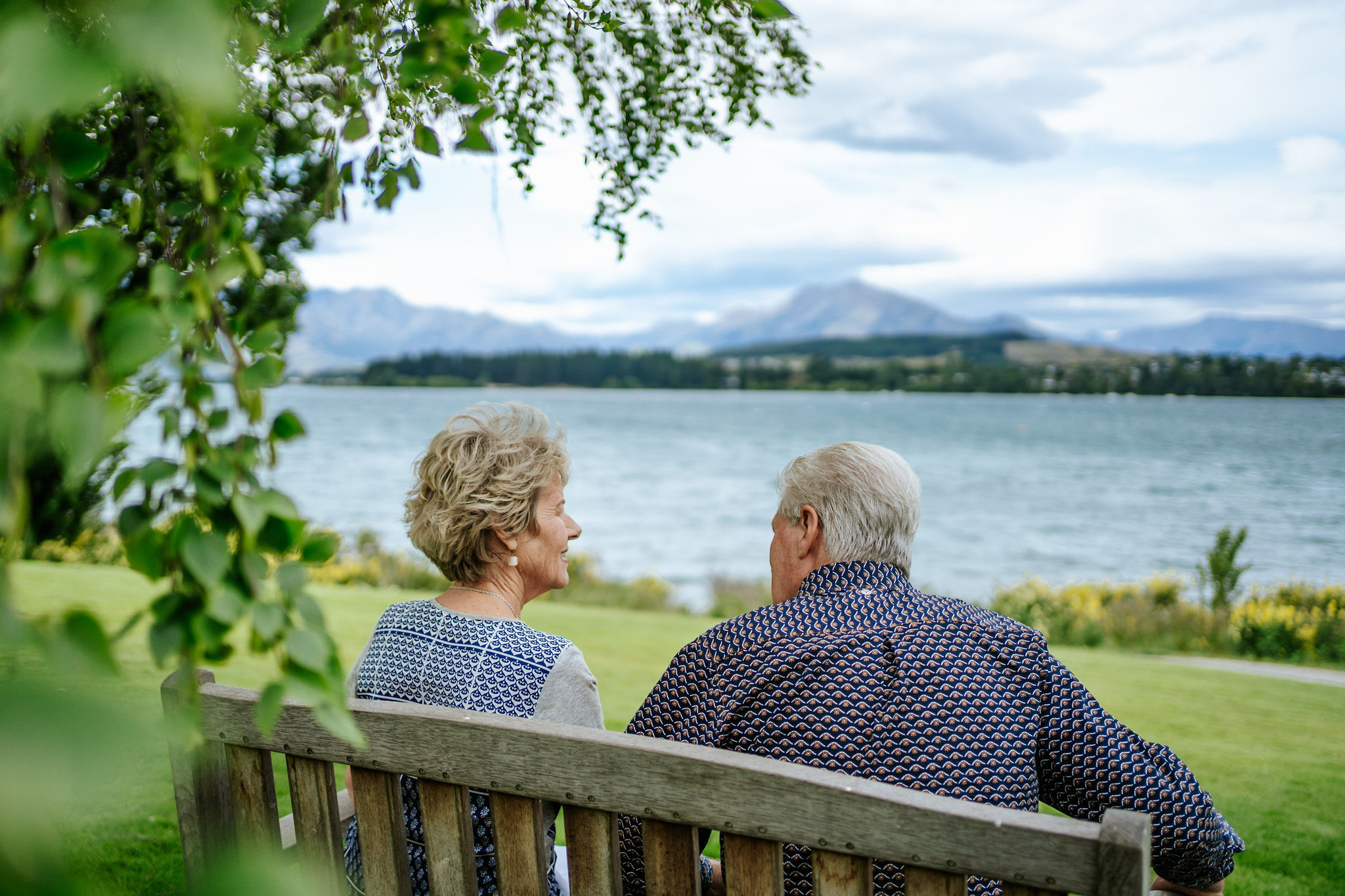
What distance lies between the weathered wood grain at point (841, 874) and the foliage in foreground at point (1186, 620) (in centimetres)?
876

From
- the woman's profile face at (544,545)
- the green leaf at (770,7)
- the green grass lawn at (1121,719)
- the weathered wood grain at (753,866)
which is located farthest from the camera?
the green grass lawn at (1121,719)

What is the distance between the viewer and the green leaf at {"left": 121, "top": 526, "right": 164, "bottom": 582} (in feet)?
2.44

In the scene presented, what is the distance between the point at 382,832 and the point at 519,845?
0.34 metres

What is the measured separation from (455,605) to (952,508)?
126 ft

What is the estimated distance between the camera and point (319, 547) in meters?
0.81

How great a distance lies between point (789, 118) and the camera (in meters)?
5.96

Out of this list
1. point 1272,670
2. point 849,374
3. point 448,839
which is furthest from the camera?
point 849,374

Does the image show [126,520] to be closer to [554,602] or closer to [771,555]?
[771,555]

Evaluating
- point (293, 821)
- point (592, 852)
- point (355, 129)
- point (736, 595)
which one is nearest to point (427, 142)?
point (355, 129)

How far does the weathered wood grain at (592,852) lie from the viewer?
A: 168cm

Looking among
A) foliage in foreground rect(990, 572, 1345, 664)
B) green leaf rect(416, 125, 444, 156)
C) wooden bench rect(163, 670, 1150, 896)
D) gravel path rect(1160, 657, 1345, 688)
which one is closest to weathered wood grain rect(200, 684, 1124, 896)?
wooden bench rect(163, 670, 1150, 896)

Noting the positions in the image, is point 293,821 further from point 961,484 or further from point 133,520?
point 961,484

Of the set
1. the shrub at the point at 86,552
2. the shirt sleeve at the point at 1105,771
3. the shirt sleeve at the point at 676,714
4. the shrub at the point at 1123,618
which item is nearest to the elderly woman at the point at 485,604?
the shirt sleeve at the point at 676,714

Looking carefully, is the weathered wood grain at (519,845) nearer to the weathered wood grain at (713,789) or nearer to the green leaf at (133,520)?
the weathered wood grain at (713,789)
